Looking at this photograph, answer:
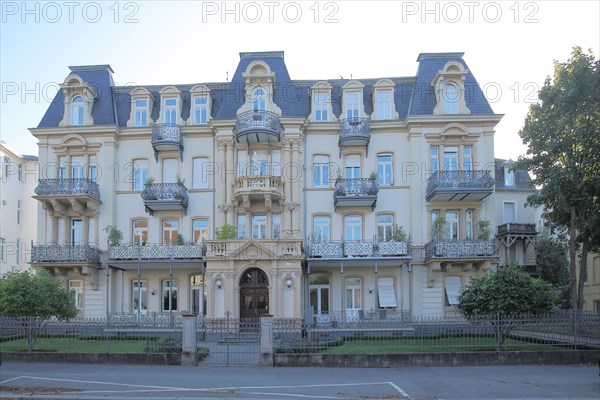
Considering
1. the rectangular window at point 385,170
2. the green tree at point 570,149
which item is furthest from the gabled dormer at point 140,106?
the green tree at point 570,149

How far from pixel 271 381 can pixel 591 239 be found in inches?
795

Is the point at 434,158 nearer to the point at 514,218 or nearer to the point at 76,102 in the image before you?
the point at 514,218

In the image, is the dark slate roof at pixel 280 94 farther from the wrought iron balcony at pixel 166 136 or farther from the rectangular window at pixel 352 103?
the wrought iron balcony at pixel 166 136

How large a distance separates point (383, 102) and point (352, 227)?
728 cm

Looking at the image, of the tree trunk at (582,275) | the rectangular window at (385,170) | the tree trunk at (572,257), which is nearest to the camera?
the tree trunk at (572,257)

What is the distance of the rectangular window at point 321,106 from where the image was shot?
3472cm

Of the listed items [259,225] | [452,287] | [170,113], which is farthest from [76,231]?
[452,287]

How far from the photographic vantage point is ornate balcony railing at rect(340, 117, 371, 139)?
108 ft

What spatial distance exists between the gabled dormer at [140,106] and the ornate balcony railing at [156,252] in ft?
24.3

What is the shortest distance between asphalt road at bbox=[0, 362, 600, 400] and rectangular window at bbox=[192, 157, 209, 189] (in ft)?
51.9

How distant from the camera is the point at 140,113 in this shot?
35.4 meters

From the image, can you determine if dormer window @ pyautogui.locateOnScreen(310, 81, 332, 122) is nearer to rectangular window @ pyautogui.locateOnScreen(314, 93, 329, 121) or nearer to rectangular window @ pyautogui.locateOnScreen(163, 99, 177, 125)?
rectangular window @ pyautogui.locateOnScreen(314, 93, 329, 121)

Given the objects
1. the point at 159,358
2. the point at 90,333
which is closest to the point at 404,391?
the point at 159,358

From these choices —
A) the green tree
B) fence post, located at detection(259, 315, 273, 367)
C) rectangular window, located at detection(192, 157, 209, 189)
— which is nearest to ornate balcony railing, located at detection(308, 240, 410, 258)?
the green tree
